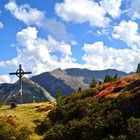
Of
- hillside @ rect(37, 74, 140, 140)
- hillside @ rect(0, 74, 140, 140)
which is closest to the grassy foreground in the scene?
hillside @ rect(0, 74, 140, 140)

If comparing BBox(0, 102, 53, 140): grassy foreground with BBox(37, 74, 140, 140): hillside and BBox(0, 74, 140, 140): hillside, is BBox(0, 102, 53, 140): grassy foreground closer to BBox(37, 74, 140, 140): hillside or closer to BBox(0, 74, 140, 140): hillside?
BBox(0, 74, 140, 140): hillside

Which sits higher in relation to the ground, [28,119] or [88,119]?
[28,119]

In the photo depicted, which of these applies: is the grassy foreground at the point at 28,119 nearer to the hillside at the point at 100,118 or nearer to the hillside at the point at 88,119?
the hillside at the point at 88,119

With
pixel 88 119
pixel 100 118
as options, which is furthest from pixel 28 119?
pixel 100 118

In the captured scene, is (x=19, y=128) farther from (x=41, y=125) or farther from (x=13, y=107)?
(x=13, y=107)

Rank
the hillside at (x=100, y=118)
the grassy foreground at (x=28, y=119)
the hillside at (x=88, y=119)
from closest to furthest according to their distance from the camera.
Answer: the hillside at (x=100, y=118) → the hillside at (x=88, y=119) → the grassy foreground at (x=28, y=119)

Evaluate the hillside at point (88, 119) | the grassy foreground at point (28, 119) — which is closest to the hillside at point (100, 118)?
the hillside at point (88, 119)

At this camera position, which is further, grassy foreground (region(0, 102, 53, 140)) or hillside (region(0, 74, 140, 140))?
grassy foreground (region(0, 102, 53, 140))

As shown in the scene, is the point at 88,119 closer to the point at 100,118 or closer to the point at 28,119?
the point at 100,118

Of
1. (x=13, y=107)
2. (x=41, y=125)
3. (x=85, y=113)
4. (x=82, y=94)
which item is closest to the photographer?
(x=85, y=113)

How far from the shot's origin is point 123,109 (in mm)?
71375

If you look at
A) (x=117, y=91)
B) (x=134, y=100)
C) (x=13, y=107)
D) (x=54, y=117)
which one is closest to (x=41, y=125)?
(x=54, y=117)

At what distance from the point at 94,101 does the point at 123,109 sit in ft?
49.7

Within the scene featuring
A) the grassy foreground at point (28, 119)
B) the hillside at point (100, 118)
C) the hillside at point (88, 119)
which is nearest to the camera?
the hillside at point (100, 118)
